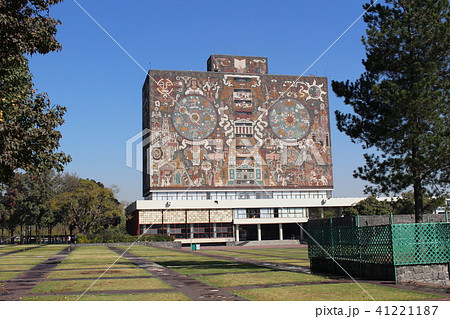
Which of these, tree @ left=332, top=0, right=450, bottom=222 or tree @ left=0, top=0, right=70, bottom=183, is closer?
tree @ left=0, top=0, right=70, bottom=183

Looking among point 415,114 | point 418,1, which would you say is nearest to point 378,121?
point 415,114

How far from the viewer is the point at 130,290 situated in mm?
13922

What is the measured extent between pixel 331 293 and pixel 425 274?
4.87m

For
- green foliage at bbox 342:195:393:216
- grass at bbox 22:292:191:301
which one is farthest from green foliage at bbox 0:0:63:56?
green foliage at bbox 342:195:393:216

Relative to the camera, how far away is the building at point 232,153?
3027 inches

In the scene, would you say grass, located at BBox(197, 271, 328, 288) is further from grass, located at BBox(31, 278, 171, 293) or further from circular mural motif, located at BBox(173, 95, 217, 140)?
circular mural motif, located at BBox(173, 95, 217, 140)

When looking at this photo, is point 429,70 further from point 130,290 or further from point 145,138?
point 145,138

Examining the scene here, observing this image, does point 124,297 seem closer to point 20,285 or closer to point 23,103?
point 20,285

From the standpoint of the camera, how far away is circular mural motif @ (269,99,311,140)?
82.8m

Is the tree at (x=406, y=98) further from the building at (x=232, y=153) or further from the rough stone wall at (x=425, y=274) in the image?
the building at (x=232, y=153)

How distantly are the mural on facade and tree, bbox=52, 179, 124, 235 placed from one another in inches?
442

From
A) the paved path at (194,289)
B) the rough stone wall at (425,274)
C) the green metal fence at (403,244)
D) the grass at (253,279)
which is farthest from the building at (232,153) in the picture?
the rough stone wall at (425,274)
